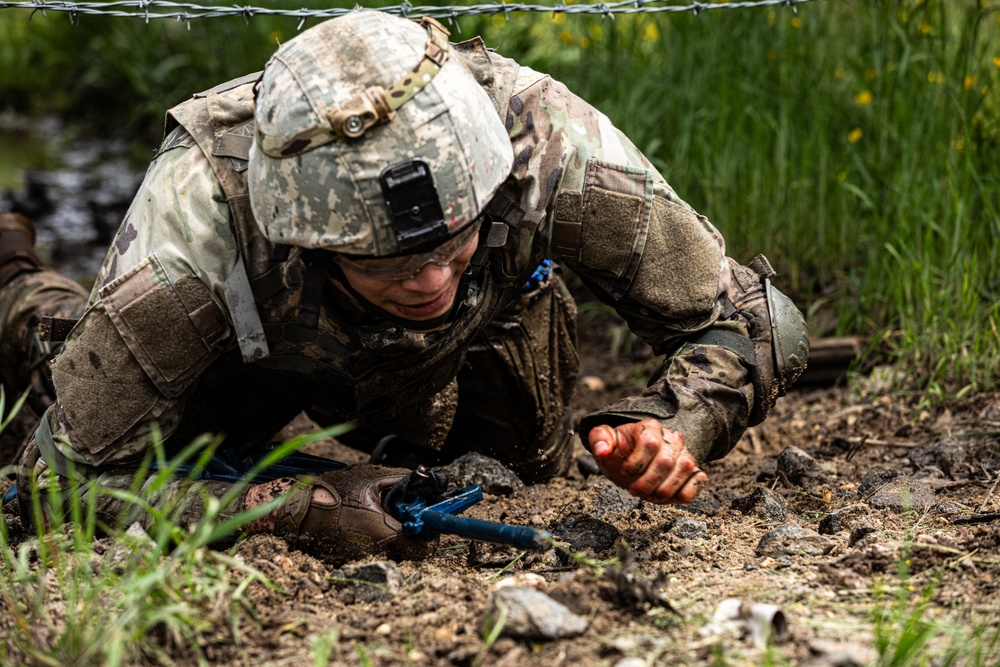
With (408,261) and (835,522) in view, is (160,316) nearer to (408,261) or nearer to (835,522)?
(408,261)

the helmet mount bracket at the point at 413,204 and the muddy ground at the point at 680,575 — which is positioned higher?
the helmet mount bracket at the point at 413,204

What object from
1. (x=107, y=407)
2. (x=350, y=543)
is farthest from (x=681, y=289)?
(x=107, y=407)

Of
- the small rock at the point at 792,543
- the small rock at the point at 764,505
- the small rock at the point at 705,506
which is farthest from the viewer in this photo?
the small rock at the point at 705,506

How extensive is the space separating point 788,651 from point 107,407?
55.6 inches

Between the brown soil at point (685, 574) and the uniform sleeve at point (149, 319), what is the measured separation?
37 centimetres

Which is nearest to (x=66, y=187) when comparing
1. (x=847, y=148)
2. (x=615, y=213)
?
(x=847, y=148)

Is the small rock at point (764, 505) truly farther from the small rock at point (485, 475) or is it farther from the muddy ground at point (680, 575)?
the small rock at point (485, 475)

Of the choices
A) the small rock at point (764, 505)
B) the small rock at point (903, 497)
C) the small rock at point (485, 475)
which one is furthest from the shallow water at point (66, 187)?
the small rock at point (903, 497)

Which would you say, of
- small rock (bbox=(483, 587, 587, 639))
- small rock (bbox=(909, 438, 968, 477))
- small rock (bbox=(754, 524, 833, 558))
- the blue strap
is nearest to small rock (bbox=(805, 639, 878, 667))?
small rock (bbox=(483, 587, 587, 639))

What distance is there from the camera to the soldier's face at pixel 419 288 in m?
2.16

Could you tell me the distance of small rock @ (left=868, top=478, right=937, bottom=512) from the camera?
7.85ft

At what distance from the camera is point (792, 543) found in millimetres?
2148

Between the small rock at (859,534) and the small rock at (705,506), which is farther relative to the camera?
the small rock at (705,506)

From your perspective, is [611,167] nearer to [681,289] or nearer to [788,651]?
[681,289]
